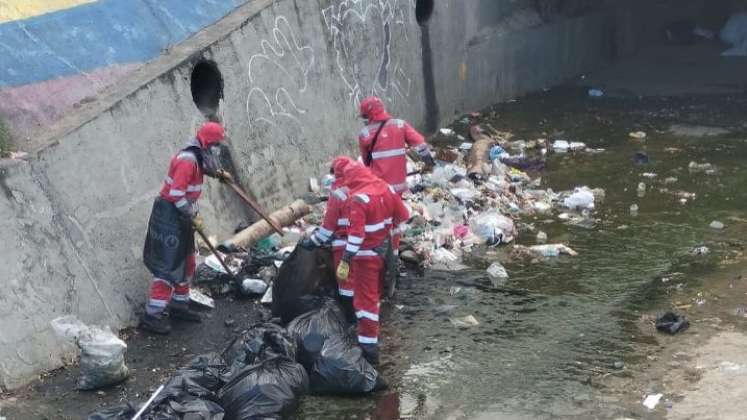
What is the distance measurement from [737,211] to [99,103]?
20.9ft

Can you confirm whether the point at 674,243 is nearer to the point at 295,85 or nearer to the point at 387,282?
the point at 387,282

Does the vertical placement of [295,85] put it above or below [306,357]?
above

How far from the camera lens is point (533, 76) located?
1534 centimetres

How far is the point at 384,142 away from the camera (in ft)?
25.7

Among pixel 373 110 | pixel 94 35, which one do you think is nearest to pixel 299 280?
pixel 373 110

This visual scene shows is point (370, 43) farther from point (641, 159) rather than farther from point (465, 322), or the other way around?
point (465, 322)

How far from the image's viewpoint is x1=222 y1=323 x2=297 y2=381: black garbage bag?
582 centimetres

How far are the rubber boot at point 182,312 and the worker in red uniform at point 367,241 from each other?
1491 millimetres

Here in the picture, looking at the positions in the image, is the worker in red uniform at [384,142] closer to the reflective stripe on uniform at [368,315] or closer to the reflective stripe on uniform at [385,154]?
the reflective stripe on uniform at [385,154]

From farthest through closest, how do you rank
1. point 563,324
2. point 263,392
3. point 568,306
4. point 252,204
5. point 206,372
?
point 252,204, point 568,306, point 563,324, point 206,372, point 263,392

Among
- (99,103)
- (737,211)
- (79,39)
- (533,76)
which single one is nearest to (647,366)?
(737,211)

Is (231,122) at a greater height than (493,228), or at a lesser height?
greater

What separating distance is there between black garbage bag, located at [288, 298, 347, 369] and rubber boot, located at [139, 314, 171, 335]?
123 cm

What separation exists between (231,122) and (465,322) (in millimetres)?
3343
